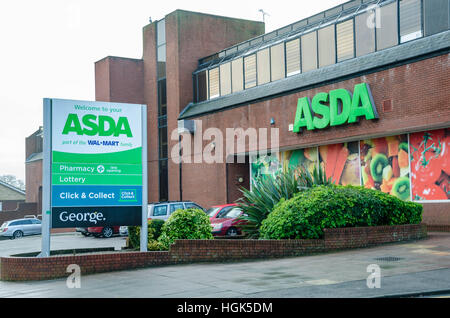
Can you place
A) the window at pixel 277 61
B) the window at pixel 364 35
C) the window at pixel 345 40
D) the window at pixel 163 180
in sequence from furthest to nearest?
the window at pixel 163 180 → the window at pixel 277 61 → the window at pixel 345 40 → the window at pixel 364 35

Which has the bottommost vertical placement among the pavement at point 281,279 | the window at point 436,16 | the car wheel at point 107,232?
the car wheel at point 107,232

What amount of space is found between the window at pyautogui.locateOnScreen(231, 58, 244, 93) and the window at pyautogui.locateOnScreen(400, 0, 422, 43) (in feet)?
36.3

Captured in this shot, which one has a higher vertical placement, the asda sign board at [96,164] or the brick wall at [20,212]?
the asda sign board at [96,164]

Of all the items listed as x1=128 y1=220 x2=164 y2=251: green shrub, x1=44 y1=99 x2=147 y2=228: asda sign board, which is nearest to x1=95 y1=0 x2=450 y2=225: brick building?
x1=128 y1=220 x2=164 y2=251: green shrub

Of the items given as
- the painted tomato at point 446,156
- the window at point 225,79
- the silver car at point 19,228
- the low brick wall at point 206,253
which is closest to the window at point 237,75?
the window at point 225,79

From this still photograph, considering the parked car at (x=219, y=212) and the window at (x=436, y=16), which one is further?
the parked car at (x=219, y=212)

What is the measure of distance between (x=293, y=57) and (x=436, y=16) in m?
8.24

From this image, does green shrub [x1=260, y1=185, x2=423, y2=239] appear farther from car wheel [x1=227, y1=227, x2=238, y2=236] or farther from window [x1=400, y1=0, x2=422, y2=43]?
window [x1=400, y1=0, x2=422, y2=43]

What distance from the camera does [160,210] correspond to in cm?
2503

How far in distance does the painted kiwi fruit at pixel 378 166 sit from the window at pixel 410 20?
456 cm

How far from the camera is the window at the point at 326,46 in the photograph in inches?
963

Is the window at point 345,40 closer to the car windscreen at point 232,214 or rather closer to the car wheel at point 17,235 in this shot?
the car windscreen at point 232,214
